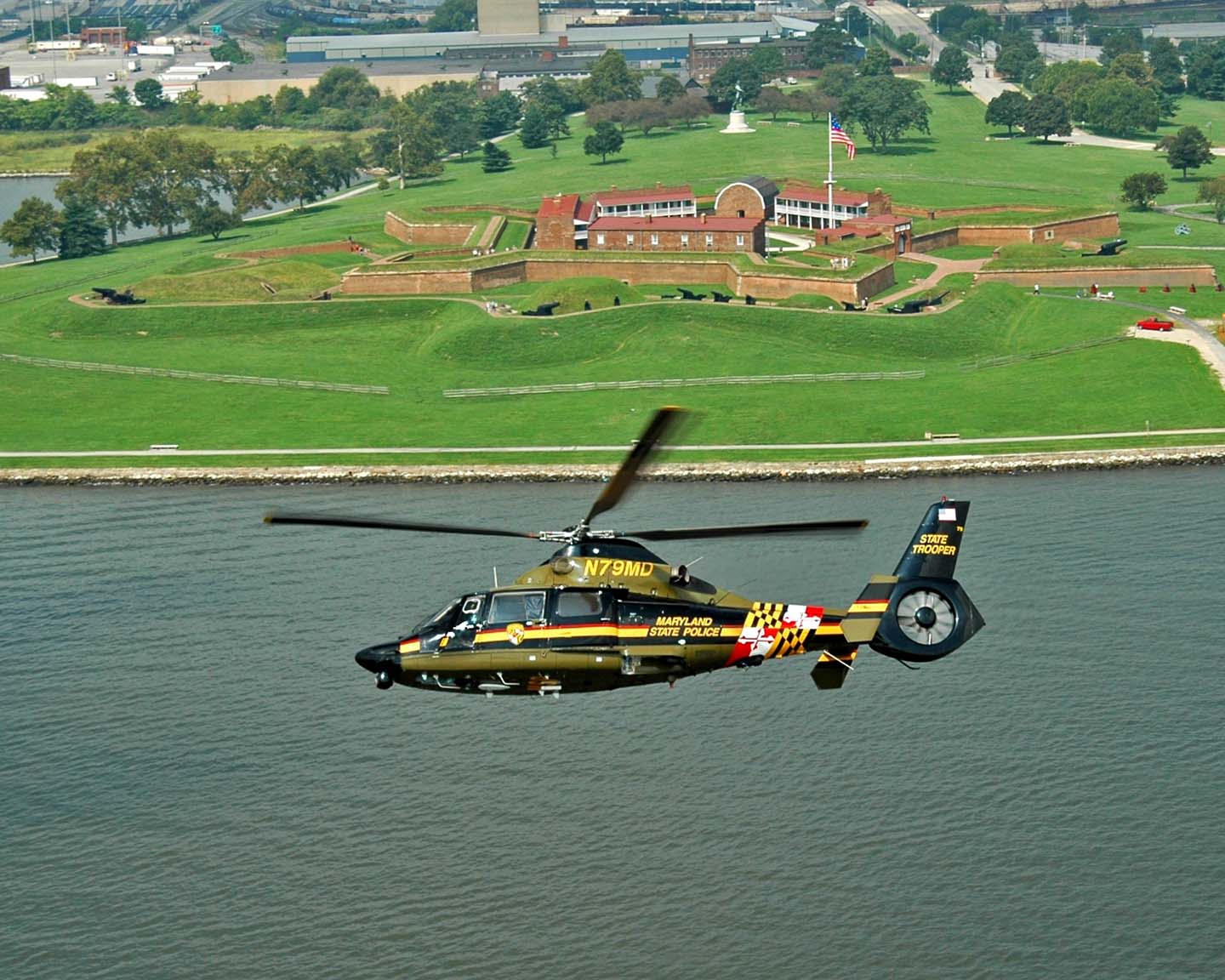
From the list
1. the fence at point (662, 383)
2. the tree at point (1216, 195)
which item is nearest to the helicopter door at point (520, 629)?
the fence at point (662, 383)

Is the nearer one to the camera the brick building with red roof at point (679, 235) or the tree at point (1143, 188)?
the brick building with red roof at point (679, 235)

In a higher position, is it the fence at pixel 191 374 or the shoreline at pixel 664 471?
the fence at pixel 191 374

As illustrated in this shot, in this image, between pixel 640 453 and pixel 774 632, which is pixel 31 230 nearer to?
pixel 774 632

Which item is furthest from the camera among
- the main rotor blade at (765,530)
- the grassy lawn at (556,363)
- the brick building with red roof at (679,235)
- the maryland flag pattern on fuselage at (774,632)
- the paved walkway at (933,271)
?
the brick building with red roof at (679,235)

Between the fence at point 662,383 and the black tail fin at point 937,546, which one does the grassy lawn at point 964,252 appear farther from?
the black tail fin at point 937,546

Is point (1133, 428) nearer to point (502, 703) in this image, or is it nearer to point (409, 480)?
point (409, 480)

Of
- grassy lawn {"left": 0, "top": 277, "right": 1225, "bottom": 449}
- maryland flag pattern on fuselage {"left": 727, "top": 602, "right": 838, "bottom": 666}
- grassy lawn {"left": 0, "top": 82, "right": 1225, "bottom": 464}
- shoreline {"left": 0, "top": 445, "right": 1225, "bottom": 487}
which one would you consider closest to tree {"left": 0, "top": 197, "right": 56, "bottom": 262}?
grassy lawn {"left": 0, "top": 82, "right": 1225, "bottom": 464}

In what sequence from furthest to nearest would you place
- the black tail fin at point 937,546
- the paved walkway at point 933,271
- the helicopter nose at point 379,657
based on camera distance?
the paved walkway at point 933,271, the black tail fin at point 937,546, the helicopter nose at point 379,657

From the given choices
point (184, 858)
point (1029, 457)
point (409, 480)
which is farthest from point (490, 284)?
point (184, 858)
